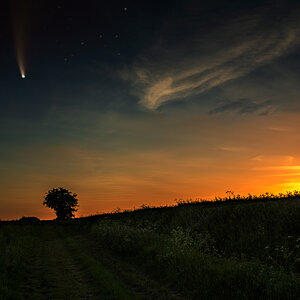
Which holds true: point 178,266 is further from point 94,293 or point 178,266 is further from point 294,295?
point 294,295

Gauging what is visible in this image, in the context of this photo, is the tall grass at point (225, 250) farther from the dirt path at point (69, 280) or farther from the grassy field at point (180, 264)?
the dirt path at point (69, 280)

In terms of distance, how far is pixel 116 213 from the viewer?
145 feet

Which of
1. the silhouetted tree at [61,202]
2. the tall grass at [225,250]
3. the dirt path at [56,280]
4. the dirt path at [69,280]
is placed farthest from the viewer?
the silhouetted tree at [61,202]

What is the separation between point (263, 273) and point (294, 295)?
1.43m

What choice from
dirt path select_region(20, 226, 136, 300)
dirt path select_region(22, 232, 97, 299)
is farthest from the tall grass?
dirt path select_region(22, 232, 97, 299)

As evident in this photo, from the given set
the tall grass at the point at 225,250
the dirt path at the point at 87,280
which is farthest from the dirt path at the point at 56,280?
the tall grass at the point at 225,250

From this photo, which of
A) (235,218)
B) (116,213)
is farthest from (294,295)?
(116,213)

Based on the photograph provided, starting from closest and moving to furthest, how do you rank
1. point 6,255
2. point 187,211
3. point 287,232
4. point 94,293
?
1. point 94,293
2. point 6,255
3. point 287,232
4. point 187,211

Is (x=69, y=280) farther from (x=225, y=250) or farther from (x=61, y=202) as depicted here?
(x=61, y=202)

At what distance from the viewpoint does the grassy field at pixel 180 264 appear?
32.1 ft

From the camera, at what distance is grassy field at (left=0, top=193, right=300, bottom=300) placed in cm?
979

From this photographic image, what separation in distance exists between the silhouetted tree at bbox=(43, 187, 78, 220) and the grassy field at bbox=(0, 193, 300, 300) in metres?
71.2

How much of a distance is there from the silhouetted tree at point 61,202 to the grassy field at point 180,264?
234ft

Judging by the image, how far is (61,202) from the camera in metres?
91.2
